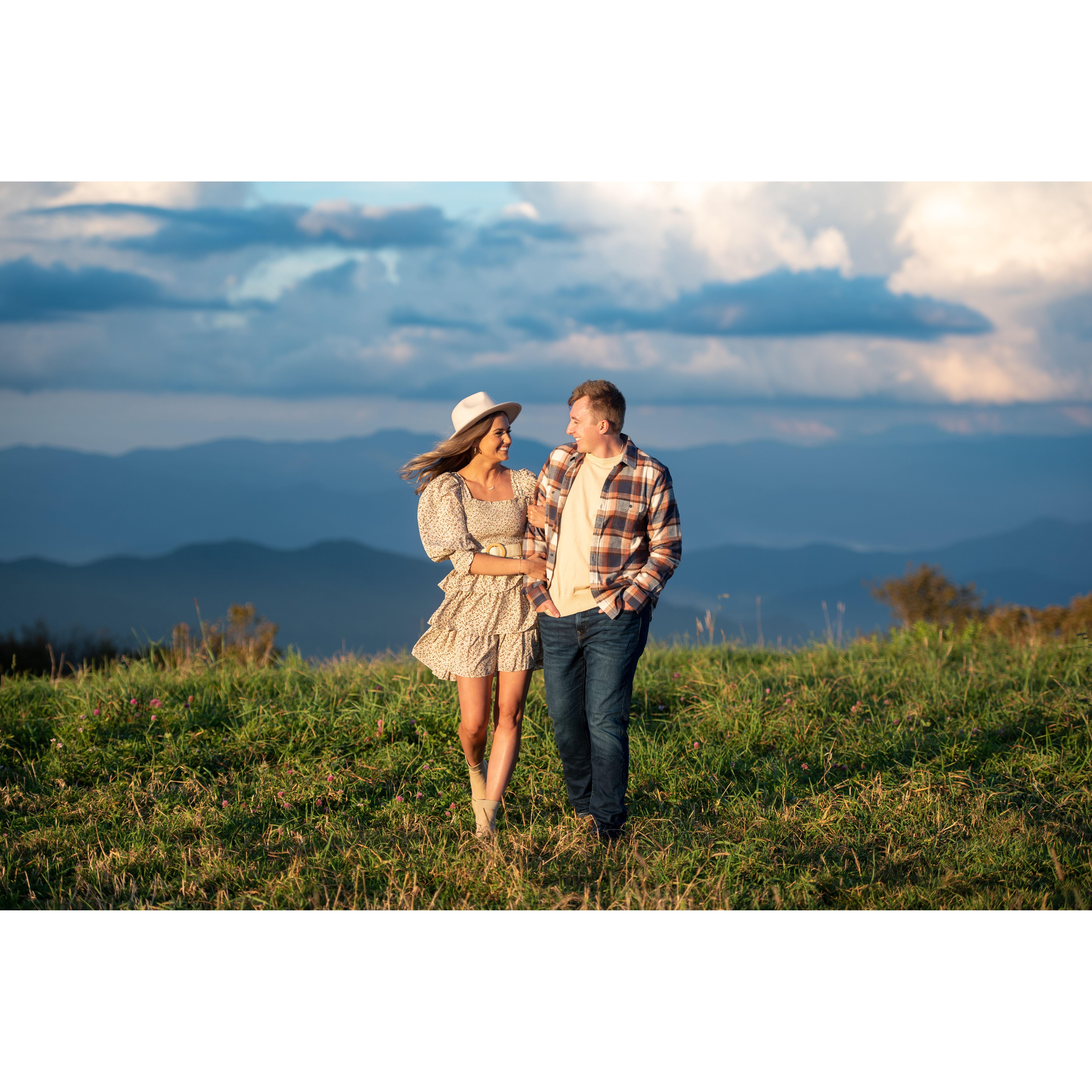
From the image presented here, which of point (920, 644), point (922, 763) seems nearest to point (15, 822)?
point (922, 763)

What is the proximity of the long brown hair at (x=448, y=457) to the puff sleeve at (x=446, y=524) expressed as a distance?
0.30 feet

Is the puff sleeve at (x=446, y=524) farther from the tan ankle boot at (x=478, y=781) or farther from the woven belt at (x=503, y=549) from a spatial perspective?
the tan ankle boot at (x=478, y=781)

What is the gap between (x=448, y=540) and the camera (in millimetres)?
5273

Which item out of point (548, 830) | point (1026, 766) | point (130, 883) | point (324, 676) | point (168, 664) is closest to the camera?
point (130, 883)

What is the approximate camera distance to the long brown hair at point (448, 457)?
5.37 meters

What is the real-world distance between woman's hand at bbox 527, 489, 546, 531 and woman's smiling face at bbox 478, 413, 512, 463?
28cm

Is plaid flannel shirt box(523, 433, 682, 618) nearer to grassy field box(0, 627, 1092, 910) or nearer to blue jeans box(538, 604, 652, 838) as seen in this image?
blue jeans box(538, 604, 652, 838)

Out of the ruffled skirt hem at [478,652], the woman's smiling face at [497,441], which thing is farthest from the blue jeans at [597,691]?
the woman's smiling face at [497,441]

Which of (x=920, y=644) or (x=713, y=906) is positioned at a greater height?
(x=920, y=644)

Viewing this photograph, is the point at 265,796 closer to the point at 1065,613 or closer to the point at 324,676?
the point at 324,676

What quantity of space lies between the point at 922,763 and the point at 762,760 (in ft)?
3.45

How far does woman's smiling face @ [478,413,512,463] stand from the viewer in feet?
17.7

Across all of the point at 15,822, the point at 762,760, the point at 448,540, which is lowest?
the point at 15,822

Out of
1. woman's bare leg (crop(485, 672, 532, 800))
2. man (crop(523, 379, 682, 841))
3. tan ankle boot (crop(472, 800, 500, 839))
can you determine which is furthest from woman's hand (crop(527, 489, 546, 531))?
tan ankle boot (crop(472, 800, 500, 839))
